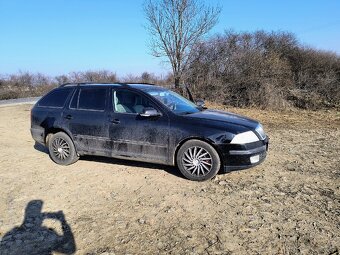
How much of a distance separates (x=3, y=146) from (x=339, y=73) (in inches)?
634

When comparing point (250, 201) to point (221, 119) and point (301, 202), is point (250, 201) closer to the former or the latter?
point (301, 202)

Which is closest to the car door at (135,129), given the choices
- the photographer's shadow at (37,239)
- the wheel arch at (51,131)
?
the wheel arch at (51,131)

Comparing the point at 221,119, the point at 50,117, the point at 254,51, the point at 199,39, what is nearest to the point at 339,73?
the point at 254,51

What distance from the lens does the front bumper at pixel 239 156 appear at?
5766 millimetres

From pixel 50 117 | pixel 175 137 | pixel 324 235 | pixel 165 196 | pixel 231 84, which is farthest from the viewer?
pixel 231 84

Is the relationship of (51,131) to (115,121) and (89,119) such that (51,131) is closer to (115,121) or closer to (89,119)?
(89,119)

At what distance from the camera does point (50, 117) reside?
7.42 metres

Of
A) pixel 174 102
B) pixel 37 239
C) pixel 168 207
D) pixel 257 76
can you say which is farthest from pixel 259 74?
pixel 37 239

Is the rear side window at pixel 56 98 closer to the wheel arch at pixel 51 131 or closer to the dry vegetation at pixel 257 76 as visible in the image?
the wheel arch at pixel 51 131

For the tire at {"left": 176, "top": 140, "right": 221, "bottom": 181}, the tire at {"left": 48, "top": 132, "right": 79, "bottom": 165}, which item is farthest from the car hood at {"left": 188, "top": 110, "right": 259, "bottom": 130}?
the tire at {"left": 48, "top": 132, "right": 79, "bottom": 165}

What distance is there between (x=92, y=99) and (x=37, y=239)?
339cm

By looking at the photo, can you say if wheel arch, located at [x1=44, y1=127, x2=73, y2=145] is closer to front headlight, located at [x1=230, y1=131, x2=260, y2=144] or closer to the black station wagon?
the black station wagon

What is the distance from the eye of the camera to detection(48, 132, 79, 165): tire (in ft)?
23.7

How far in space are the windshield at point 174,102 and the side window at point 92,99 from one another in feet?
3.20
